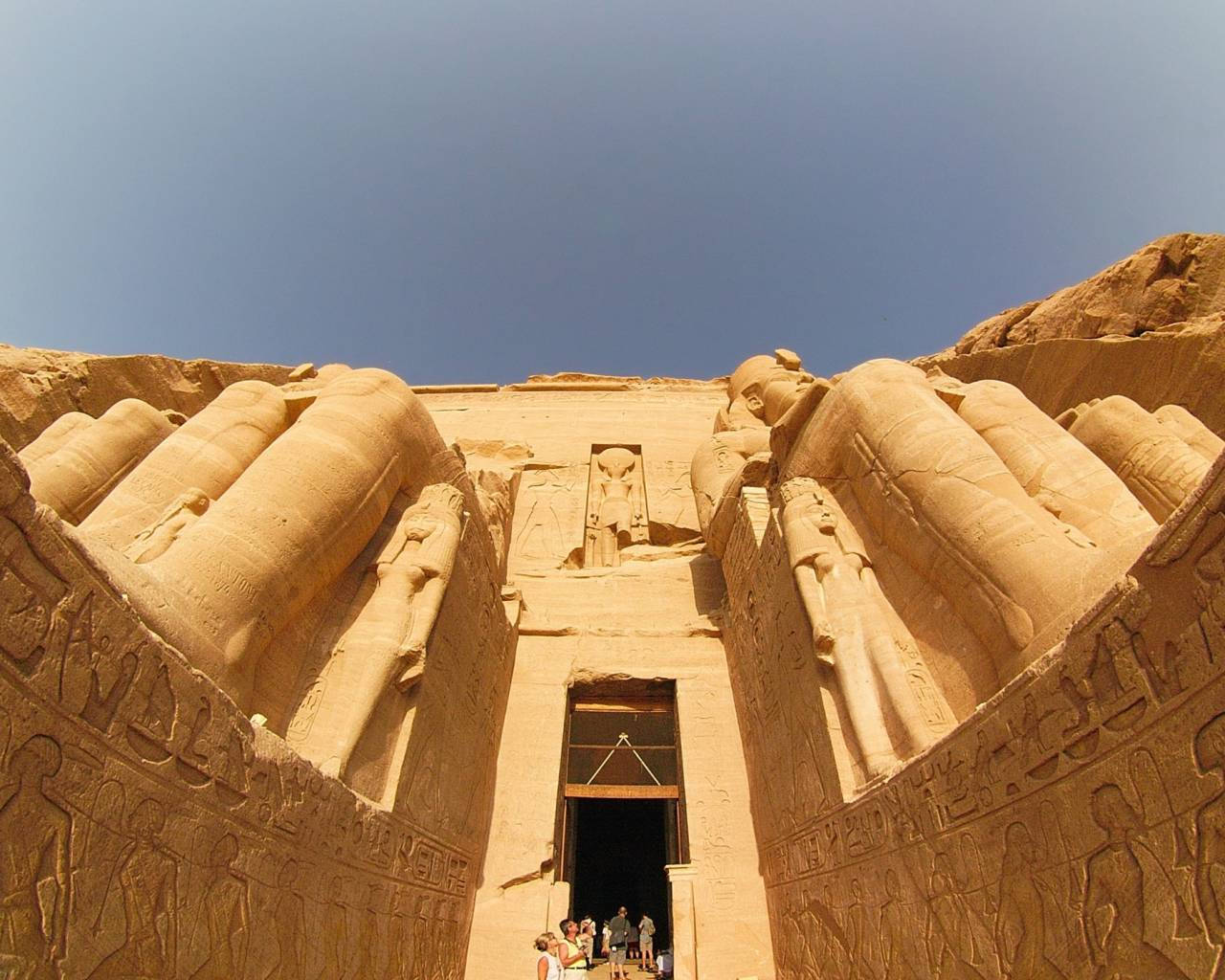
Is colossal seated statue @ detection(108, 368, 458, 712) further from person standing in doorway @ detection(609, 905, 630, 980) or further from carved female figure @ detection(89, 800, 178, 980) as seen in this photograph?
person standing in doorway @ detection(609, 905, 630, 980)

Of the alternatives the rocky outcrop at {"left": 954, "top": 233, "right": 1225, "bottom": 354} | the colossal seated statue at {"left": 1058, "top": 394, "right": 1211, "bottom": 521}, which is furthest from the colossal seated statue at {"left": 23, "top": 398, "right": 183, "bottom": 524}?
the rocky outcrop at {"left": 954, "top": 233, "right": 1225, "bottom": 354}

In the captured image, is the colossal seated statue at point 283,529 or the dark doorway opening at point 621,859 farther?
the dark doorway opening at point 621,859

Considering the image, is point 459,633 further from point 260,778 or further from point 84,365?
point 84,365

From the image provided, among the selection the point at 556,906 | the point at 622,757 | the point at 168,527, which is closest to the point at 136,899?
the point at 168,527

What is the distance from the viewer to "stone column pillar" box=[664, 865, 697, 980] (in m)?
4.16

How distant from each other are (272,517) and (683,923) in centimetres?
345

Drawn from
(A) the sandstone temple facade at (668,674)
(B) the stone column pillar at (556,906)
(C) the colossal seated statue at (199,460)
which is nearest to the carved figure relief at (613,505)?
(A) the sandstone temple facade at (668,674)

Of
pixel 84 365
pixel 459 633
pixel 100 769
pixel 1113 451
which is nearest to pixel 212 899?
pixel 100 769

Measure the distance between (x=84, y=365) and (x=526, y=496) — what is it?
4.54 metres

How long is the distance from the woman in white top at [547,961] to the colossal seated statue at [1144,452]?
417 centimetres

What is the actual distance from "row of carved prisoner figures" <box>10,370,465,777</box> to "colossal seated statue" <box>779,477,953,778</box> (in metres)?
2.09

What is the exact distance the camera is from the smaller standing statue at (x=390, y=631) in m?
3.20

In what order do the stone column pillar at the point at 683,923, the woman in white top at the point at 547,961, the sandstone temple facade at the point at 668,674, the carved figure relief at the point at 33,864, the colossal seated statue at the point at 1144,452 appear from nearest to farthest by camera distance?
the carved figure relief at the point at 33,864
the sandstone temple facade at the point at 668,674
the woman in white top at the point at 547,961
the colossal seated statue at the point at 1144,452
the stone column pillar at the point at 683,923

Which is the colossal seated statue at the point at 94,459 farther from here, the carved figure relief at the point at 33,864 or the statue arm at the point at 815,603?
the statue arm at the point at 815,603
